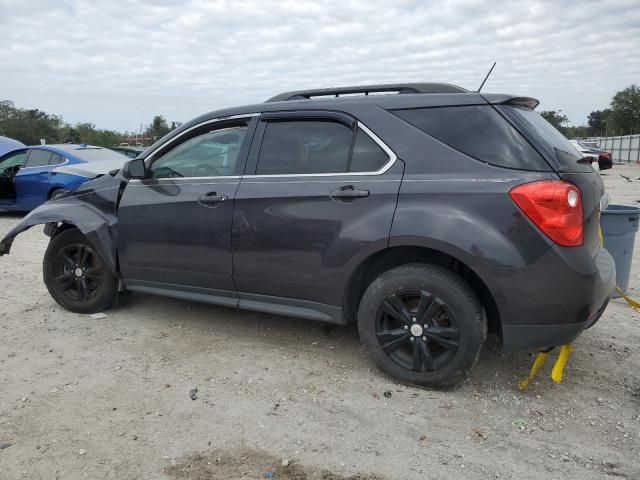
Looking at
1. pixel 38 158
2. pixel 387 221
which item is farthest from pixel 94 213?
pixel 38 158

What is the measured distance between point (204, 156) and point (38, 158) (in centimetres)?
772

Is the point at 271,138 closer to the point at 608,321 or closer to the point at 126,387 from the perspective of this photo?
the point at 126,387

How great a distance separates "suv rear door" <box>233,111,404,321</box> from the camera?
3322 millimetres

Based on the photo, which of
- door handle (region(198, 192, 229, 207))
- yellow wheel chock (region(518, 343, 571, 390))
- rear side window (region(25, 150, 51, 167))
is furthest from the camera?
rear side window (region(25, 150, 51, 167))

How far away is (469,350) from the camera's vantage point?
312 centimetres

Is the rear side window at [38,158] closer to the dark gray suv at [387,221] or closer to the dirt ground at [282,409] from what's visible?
the dirt ground at [282,409]

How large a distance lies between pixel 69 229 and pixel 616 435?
14.5ft

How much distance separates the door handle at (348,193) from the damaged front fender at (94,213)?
206 cm

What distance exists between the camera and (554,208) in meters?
2.86

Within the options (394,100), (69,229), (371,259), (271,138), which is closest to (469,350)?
(371,259)

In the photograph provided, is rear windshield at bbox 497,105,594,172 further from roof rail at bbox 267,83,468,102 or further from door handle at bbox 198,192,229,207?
door handle at bbox 198,192,229,207

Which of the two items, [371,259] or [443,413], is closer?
[443,413]

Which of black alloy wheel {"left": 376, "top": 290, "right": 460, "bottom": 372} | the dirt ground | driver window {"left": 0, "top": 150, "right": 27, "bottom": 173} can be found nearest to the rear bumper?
black alloy wheel {"left": 376, "top": 290, "right": 460, "bottom": 372}

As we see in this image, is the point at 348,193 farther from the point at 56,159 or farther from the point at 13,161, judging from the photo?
the point at 13,161
